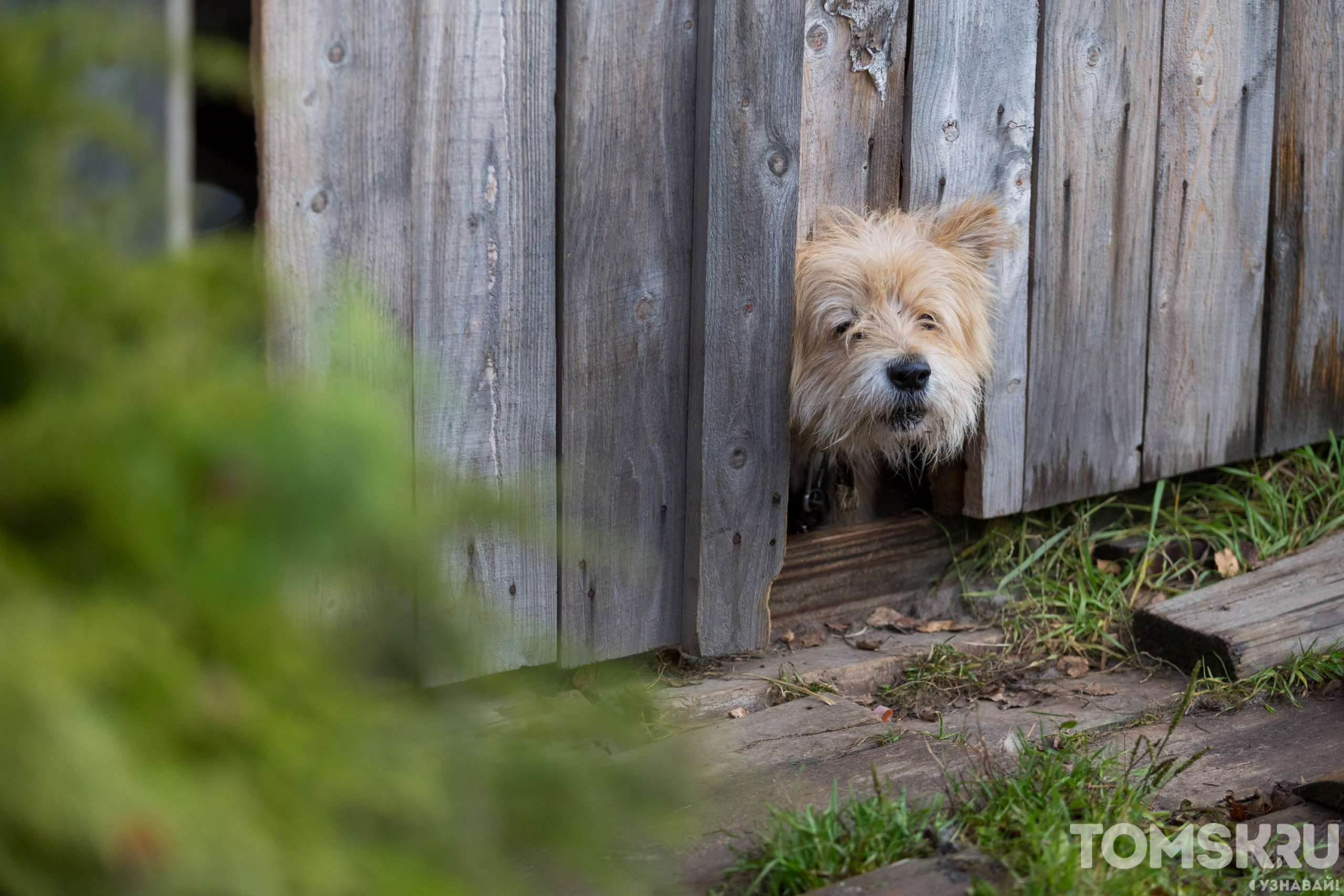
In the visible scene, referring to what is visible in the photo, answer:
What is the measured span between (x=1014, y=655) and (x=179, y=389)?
10.1 ft

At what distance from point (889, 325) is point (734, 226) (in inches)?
24.8

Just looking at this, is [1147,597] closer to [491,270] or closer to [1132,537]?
[1132,537]

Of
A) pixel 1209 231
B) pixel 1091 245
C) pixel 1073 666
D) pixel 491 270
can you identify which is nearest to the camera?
pixel 491 270

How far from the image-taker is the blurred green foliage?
82 centimetres

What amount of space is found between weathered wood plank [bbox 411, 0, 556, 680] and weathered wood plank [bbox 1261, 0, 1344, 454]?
9.58 feet

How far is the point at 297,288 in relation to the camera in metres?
2.36

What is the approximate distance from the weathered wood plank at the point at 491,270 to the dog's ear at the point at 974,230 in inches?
49.4

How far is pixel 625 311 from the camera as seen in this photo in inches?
113

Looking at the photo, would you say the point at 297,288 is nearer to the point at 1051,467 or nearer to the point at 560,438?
the point at 560,438

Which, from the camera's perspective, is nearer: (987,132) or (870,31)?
(870,31)

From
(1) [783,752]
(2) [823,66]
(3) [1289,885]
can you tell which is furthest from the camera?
(2) [823,66]

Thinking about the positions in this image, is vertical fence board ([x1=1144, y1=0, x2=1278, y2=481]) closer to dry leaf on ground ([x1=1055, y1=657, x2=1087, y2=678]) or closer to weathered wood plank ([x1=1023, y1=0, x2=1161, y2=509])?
weathered wood plank ([x1=1023, y1=0, x2=1161, y2=509])

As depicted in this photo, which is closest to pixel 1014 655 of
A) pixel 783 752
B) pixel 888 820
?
pixel 783 752

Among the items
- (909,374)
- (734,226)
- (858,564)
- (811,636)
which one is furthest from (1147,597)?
(734,226)
